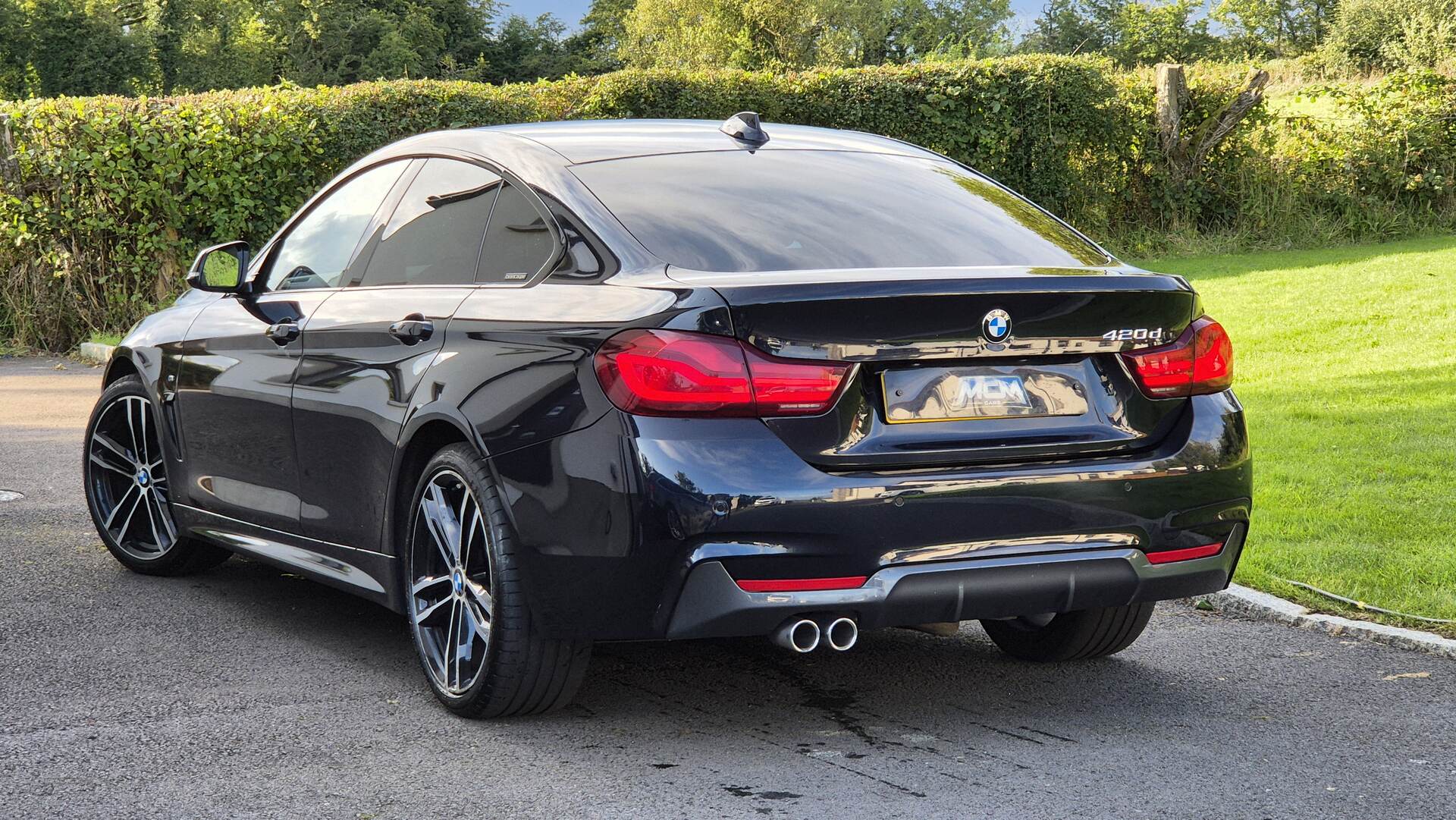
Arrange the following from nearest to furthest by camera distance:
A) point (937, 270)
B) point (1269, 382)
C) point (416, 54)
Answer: point (937, 270), point (1269, 382), point (416, 54)

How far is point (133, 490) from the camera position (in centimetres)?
623

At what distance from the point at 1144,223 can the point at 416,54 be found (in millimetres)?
65818

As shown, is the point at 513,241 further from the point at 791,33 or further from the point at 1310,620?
the point at 791,33

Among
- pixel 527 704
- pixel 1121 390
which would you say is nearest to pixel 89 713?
pixel 527 704

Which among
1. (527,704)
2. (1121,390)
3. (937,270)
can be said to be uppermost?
(937,270)

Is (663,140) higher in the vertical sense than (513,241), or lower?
higher

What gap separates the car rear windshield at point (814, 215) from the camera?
13.4ft

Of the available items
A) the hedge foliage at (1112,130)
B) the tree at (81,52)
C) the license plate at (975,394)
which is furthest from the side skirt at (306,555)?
the tree at (81,52)

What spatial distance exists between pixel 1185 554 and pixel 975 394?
73 centimetres

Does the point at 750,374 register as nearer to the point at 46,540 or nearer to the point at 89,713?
the point at 89,713

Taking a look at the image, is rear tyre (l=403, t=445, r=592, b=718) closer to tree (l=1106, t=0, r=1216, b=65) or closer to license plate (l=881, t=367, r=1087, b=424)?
license plate (l=881, t=367, r=1087, b=424)

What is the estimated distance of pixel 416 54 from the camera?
80688 mm

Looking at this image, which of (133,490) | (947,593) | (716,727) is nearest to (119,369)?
(133,490)

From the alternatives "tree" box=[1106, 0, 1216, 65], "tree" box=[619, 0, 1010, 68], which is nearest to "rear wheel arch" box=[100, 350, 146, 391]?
"tree" box=[619, 0, 1010, 68]
